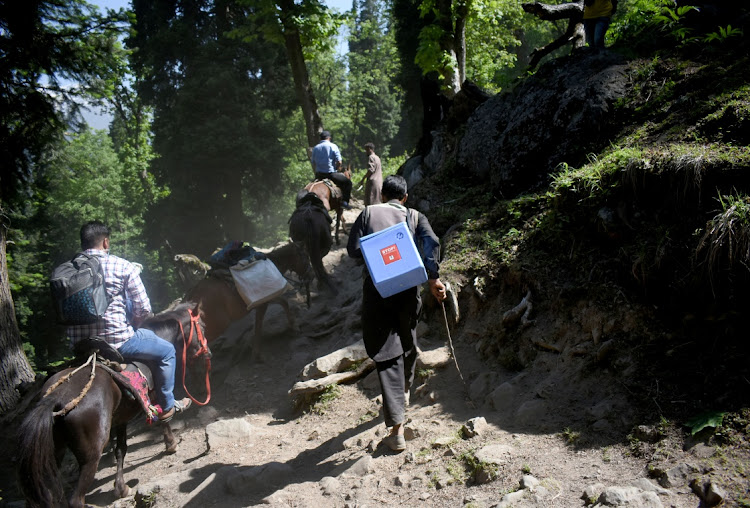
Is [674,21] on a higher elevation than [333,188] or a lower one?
higher

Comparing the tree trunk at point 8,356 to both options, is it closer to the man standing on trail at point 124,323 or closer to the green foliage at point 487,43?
the man standing on trail at point 124,323

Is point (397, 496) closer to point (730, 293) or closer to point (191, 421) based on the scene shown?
point (730, 293)

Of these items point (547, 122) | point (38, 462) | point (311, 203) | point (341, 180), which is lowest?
point (38, 462)

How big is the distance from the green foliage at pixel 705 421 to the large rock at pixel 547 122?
350 centimetres

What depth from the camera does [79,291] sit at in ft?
15.0

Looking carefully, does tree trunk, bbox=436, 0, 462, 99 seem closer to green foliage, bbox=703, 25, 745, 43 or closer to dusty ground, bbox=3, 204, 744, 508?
green foliage, bbox=703, 25, 745, 43

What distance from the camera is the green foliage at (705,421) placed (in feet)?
9.63

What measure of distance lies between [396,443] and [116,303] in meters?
3.33

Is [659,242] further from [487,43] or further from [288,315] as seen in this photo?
[487,43]

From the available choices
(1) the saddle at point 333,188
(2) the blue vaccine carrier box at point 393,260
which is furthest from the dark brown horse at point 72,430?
(1) the saddle at point 333,188

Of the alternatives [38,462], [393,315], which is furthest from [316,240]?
[38,462]

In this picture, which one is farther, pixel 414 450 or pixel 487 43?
pixel 487 43

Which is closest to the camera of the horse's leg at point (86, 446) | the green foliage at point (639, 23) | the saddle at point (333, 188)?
the horse's leg at point (86, 446)

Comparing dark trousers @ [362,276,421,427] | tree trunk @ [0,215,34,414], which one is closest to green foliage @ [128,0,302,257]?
tree trunk @ [0,215,34,414]
